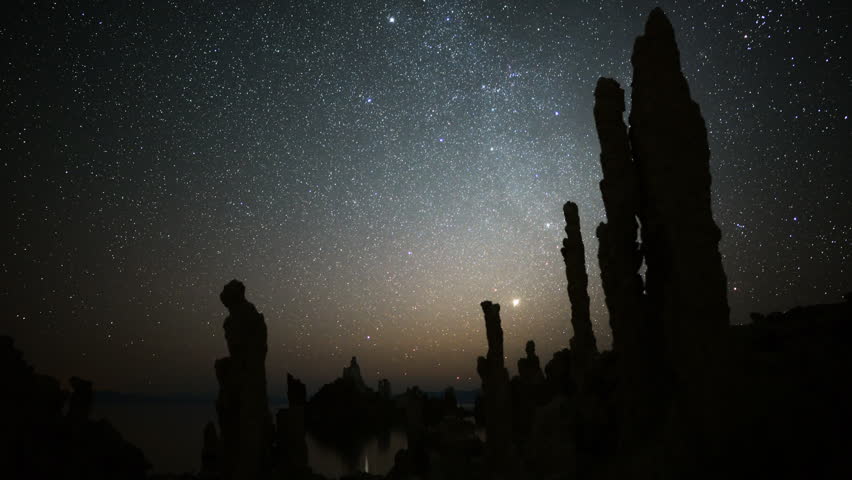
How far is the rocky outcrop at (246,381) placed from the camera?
22.7m

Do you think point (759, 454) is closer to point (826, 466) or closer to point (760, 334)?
point (826, 466)

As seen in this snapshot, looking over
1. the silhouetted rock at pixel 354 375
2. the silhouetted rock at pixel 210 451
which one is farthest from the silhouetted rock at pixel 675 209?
the silhouetted rock at pixel 354 375

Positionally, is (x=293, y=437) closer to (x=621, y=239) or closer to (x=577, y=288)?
(x=577, y=288)

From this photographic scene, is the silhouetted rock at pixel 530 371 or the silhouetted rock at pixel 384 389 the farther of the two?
the silhouetted rock at pixel 384 389

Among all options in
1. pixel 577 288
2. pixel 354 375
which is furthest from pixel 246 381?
pixel 354 375

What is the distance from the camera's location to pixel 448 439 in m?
23.6

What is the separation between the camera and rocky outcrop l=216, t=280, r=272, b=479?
22734 millimetres

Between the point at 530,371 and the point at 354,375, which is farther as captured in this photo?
the point at 354,375

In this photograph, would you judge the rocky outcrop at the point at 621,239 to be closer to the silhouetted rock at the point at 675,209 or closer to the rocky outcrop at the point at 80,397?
the silhouetted rock at the point at 675,209

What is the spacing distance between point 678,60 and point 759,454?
1135 cm

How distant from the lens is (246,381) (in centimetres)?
2292

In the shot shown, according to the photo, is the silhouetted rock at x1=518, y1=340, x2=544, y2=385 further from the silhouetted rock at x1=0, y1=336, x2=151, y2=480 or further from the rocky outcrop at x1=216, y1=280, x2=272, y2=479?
the silhouetted rock at x1=0, y1=336, x2=151, y2=480

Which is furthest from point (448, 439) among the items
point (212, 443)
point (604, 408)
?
point (212, 443)

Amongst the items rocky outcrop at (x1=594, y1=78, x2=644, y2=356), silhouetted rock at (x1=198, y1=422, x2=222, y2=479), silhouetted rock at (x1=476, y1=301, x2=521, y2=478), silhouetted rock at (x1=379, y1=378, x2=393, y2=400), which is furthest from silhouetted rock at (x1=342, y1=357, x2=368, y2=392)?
rocky outcrop at (x1=594, y1=78, x2=644, y2=356)
